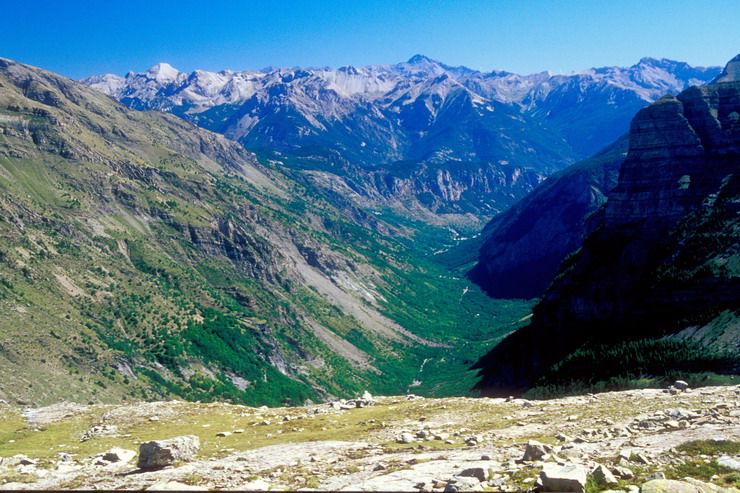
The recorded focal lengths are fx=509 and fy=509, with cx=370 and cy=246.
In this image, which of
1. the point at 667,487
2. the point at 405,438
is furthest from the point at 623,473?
the point at 405,438

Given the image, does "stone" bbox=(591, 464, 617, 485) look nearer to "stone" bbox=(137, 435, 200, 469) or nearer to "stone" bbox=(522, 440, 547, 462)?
"stone" bbox=(522, 440, 547, 462)

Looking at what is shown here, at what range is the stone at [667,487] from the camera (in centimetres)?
2659

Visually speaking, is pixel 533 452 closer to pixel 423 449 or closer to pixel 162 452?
pixel 423 449

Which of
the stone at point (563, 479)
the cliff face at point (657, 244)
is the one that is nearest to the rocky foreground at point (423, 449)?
the stone at point (563, 479)

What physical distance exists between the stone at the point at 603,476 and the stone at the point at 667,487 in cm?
171

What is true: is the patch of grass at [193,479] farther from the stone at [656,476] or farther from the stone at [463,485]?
the stone at [656,476]

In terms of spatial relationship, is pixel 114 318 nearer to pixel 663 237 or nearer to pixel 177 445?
pixel 177 445

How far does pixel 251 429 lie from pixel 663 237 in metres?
135

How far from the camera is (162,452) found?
4016 centimetres

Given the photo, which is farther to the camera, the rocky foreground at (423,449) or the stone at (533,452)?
the stone at (533,452)

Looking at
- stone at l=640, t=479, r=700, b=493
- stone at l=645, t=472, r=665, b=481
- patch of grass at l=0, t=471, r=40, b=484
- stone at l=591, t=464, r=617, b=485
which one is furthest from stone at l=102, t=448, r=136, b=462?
stone at l=645, t=472, r=665, b=481

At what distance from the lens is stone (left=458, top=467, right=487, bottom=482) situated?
1211 inches

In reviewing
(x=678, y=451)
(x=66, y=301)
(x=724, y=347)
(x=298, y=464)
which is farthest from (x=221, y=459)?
(x=66, y=301)

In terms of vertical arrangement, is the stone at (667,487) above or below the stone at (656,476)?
above
